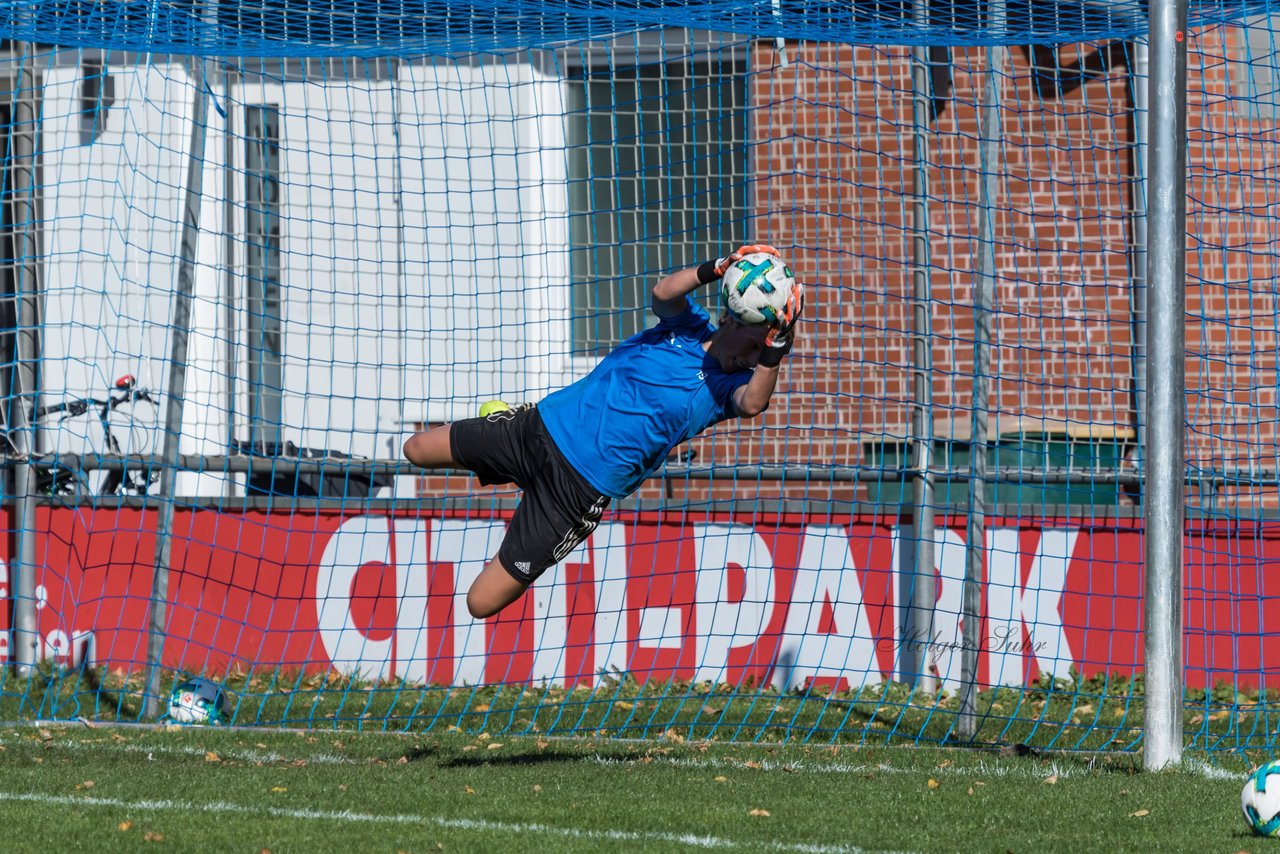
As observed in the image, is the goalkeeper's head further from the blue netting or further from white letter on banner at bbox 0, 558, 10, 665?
white letter on banner at bbox 0, 558, 10, 665

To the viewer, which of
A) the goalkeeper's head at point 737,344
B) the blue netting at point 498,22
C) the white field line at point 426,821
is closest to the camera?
the white field line at point 426,821

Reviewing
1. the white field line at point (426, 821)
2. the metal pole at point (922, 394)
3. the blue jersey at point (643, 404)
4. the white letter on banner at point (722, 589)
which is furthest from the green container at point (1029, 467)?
the white field line at point (426, 821)

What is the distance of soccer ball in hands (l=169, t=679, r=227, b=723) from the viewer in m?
7.52

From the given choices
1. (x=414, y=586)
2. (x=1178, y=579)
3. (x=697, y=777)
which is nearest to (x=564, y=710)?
(x=414, y=586)

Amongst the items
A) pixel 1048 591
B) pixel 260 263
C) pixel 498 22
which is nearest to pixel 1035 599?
pixel 1048 591

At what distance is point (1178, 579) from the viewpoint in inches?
244

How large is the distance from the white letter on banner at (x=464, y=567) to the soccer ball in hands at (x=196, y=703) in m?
1.44

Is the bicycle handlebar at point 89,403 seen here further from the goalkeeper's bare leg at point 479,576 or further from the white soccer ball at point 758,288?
the white soccer ball at point 758,288

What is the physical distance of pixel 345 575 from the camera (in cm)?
876

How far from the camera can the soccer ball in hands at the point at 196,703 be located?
7520 mm

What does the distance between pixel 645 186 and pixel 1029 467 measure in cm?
312

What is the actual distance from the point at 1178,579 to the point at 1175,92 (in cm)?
190

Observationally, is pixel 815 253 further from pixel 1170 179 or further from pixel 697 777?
pixel 697 777

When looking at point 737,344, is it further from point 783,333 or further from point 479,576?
point 479,576
